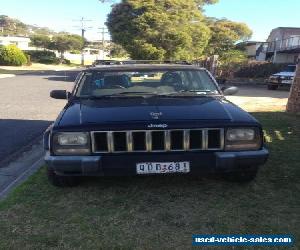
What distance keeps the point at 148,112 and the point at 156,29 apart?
26003 mm

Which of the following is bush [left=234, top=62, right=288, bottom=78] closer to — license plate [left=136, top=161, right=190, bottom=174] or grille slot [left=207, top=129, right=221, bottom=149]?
grille slot [left=207, top=129, right=221, bottom=149]

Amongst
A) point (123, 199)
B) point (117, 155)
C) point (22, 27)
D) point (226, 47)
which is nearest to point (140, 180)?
point (123, 199)

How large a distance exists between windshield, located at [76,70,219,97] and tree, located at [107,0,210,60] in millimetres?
23585

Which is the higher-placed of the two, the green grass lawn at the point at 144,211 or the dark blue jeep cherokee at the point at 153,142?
the dark blue jeep cherokee at the point at 153,142

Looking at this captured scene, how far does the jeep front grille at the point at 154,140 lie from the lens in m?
4.30

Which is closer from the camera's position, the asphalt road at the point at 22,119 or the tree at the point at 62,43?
the asphalt road at the point at 22,119

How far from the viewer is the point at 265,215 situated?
13.7 feet

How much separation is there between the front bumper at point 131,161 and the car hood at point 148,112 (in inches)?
13.1

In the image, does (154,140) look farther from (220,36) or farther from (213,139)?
(220,36)

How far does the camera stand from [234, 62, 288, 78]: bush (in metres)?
28.8

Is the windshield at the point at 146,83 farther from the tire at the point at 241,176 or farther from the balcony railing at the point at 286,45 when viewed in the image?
the balcony railing at the point at 286,45

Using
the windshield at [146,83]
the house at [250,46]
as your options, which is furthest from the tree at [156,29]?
the house at [250,46]

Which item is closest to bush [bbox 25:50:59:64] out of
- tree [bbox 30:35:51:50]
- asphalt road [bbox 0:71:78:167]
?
tree [bbox 30:35:51:50]

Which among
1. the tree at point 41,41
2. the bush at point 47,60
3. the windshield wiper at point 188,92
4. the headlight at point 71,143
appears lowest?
the bush at point 47,60
